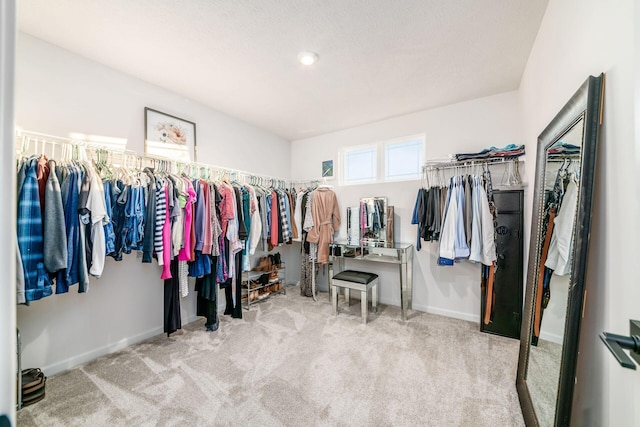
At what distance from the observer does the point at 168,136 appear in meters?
2.74

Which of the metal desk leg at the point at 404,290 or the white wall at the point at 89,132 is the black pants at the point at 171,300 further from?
the metal desk leg at the point at 404,290

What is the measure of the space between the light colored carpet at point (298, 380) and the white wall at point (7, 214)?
5.17 ft

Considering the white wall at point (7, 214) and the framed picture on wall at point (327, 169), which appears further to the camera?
the framed picture on wall at point (327, 169)

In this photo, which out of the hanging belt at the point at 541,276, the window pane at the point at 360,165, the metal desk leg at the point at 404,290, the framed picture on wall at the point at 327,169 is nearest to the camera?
the hanging belt at the point at 541,276

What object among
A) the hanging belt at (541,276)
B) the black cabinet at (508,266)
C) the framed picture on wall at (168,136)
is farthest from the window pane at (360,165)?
A: the hanging belt at (541,276)

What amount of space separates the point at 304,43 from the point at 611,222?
208 centimetres

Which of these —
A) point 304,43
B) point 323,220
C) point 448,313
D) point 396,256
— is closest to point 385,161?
point 323,220

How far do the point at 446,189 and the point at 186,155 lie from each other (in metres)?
3.00

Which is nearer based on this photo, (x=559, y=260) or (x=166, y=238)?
Answer: (x=559, y=260)

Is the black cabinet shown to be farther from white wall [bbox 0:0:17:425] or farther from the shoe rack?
white wall [bbox 0:0:17:425]

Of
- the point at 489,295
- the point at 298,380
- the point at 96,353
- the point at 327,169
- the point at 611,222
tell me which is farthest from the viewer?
the point at 327,169

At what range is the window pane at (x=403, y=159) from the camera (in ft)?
11.1

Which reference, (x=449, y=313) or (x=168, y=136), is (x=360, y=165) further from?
(x=168, y=136)

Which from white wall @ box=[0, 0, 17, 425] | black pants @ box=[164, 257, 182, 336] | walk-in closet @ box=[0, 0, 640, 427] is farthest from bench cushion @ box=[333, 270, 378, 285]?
white wall @ box=[0, 0, 17, 425]
